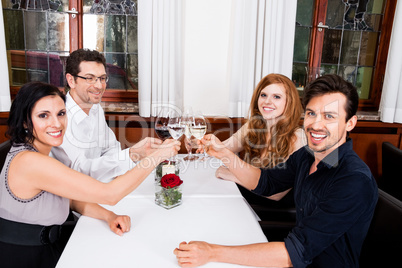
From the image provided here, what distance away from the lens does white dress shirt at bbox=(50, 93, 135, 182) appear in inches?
71.7

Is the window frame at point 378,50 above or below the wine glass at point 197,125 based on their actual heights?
above

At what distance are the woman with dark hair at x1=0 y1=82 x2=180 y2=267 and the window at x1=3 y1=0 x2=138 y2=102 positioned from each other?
72.2 inches

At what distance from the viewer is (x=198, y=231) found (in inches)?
49.3

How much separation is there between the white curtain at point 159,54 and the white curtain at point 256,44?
1.60 ft

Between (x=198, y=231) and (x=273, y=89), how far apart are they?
130 centimetres

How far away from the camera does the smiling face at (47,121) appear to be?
1.35 m

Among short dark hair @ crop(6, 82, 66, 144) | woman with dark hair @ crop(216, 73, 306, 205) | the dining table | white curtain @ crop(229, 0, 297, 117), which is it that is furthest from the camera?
white curtain @ crop(229, 0, 297, 117)

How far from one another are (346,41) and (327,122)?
2451 mm

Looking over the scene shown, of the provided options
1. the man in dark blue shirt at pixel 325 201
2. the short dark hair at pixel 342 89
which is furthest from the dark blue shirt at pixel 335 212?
the short dark hair at pixel 342 89

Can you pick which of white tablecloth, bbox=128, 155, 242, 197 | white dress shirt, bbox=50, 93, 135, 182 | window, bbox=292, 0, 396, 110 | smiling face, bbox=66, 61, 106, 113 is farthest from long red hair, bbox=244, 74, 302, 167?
window, bbox=292, 0, 396, 110

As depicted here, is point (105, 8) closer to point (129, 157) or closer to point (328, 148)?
point (129, 157)

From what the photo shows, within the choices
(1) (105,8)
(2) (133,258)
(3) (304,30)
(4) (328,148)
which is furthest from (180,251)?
(3) (304,30)

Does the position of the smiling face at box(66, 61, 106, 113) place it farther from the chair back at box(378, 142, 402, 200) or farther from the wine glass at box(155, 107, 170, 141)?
the chair back at box(378, 142, 402, 200)

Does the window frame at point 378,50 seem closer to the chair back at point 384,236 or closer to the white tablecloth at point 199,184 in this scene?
the white tablecloth at point 199,184
